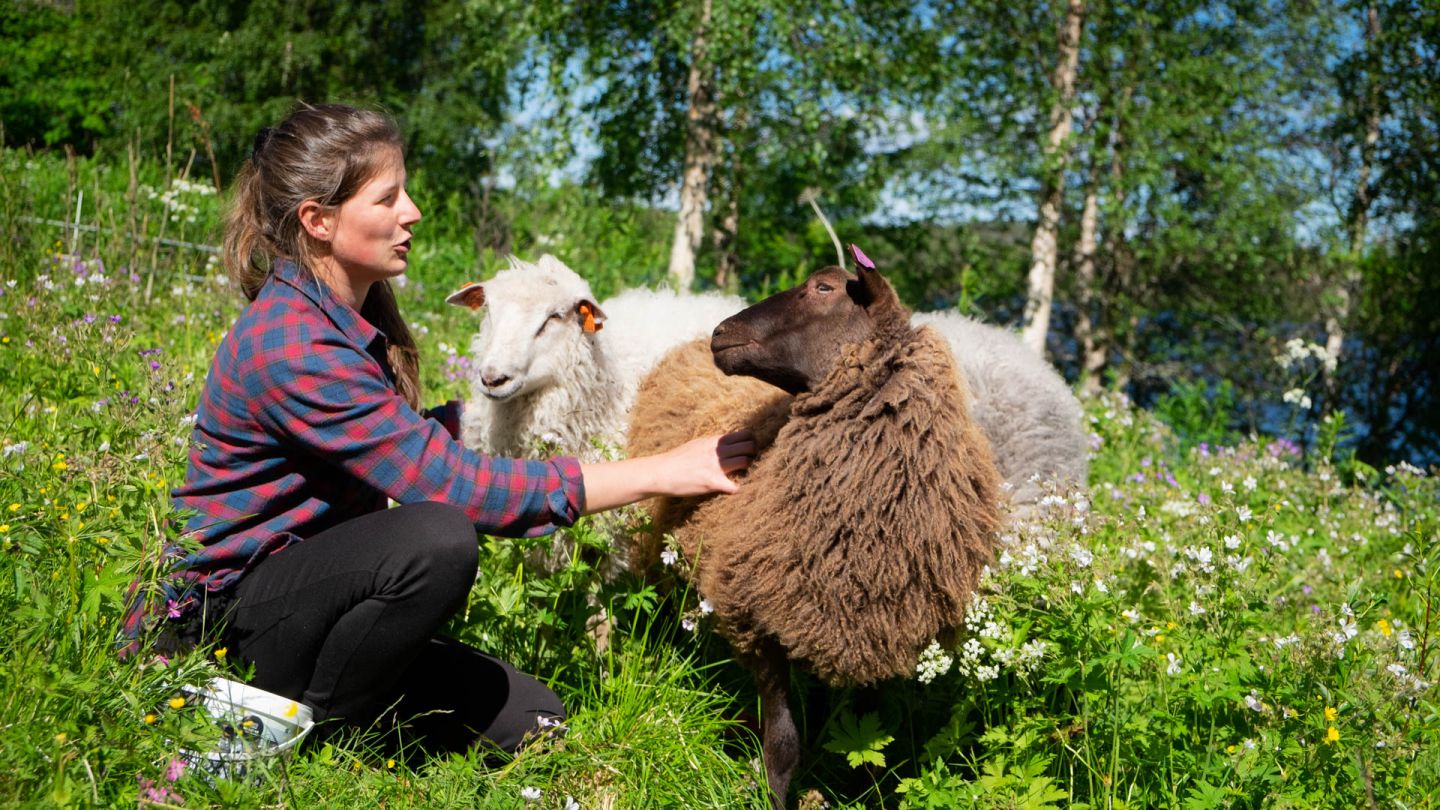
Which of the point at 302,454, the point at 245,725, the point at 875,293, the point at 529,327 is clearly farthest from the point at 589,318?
the point at 245,725

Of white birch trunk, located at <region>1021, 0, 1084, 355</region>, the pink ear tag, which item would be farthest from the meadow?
Answer: white birch trunk, located at <region>1021, 0, 1084, 355</region>

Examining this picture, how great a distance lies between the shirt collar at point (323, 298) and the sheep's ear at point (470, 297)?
144 centimetres

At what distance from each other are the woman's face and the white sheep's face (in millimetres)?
1067

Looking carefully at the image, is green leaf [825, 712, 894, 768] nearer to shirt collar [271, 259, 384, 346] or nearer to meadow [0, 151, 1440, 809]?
meadow [0, 151, 1440, 809]

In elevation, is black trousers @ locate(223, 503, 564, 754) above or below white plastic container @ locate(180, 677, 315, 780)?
above

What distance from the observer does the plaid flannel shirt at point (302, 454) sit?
91.8 inches

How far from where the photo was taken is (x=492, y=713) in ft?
9.40

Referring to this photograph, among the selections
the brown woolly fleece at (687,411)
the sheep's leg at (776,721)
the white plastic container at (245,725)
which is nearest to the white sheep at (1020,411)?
the brown woolly fleece at (687,411)

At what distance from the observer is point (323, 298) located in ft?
8.21

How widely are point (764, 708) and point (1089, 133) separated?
35.2 ft

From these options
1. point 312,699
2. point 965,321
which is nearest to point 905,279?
point 965,321

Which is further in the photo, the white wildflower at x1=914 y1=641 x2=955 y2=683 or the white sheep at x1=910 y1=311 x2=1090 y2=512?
the white sheep at x1=910 y1=311 x2=1090 y2=512

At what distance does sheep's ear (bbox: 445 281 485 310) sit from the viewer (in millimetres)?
4027

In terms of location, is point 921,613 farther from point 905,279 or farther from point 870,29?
point 905,279
